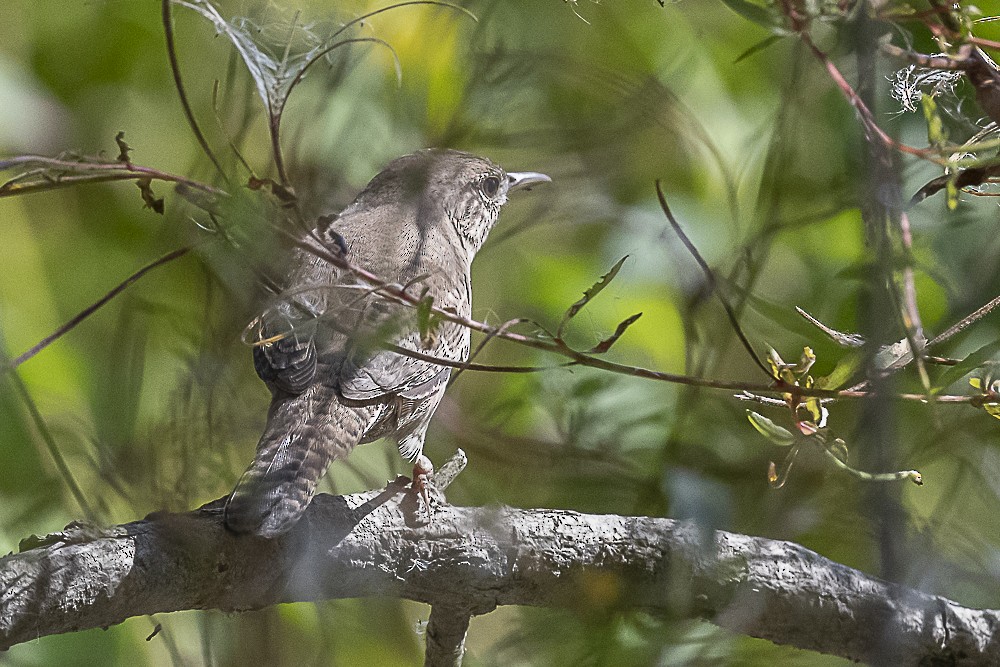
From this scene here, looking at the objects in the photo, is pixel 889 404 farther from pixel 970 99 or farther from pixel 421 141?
pixel 421 141

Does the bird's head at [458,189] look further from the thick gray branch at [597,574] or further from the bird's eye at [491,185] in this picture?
the thick gray branch at [597,574]

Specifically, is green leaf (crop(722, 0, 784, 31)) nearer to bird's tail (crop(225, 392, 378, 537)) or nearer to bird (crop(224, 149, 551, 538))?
bird (crop(224, 149, 551, 538))

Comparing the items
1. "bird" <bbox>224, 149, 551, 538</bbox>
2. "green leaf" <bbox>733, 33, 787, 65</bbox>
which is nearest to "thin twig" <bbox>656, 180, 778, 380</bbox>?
"green leaf" <bbox>733, 33, 787, 65</bbox>

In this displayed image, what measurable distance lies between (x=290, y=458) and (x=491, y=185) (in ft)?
2.96

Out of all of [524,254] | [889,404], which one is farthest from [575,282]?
[889,404]

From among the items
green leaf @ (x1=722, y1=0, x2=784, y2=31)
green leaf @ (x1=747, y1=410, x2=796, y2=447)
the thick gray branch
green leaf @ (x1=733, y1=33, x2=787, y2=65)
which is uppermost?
green leaf @ (x1=722, y1=0, x2=784, y2=31)

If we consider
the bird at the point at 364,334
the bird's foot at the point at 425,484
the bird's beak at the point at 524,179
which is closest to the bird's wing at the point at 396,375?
the bird at the point at 364,334

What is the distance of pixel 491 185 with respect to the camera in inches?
83.2

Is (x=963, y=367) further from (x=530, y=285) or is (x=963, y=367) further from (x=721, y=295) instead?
(x=530, y=285)

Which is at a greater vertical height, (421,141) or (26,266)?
(421,141)

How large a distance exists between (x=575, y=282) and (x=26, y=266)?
0.88 m

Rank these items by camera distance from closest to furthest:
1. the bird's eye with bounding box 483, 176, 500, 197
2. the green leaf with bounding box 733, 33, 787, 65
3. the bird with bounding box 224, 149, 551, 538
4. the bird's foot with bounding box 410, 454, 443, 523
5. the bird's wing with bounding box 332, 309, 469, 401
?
the green leaf with bounding box 733, 33, 787, 65
the bird with bounding box 224, 149, 551, 538
the bird's foot with bounding box 410, 454, 443, 523
the bird's wing with bounding box 332, 309, 469, 401
the bird's eye with bounding box 483, 176, 500, 197

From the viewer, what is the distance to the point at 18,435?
56.3 inches

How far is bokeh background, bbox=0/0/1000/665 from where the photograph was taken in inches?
52.8
